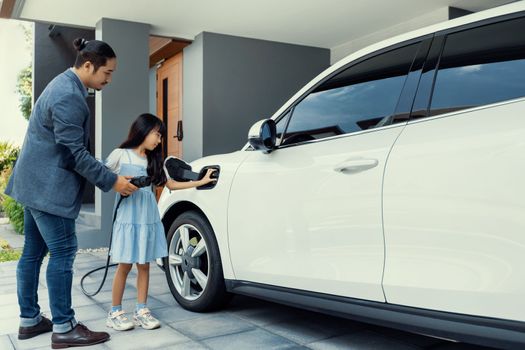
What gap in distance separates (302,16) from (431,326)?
541 cm

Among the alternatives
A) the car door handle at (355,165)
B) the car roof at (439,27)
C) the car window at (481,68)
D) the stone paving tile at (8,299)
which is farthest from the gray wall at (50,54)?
the car window at (481,68)

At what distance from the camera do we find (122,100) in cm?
703

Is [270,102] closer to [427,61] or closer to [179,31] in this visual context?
[179,31]

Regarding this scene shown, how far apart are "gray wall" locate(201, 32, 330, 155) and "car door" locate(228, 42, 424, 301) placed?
4.42 metres

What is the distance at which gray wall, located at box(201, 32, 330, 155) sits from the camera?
7551 millimetres

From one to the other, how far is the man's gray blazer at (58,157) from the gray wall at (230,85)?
4.56 metres

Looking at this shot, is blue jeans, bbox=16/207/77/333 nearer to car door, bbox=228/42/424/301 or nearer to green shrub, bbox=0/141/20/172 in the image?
car door, bbox=228/42/424/301

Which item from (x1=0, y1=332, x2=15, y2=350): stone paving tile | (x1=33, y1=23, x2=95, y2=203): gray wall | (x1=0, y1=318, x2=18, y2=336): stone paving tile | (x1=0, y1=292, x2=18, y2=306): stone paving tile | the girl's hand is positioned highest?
(x1=33, y1=23, x2=95, y2=203): gray wall

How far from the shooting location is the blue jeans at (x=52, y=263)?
9.52 ft

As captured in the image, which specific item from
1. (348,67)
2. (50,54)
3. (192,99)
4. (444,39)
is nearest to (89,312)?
(348,67)

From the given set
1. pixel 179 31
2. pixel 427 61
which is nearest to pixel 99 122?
pixel 179 31

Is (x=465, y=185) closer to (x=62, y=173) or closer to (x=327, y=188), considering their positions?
(x=327, y=188)

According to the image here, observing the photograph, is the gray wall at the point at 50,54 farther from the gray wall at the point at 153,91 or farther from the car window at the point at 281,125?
the car window at the point at 281,125

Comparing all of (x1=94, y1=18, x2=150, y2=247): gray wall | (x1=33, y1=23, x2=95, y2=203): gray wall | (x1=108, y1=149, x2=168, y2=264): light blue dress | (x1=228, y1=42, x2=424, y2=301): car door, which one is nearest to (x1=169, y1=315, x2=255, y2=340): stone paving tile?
(x1=228, y1=42, x2=424, y2=301): car door
